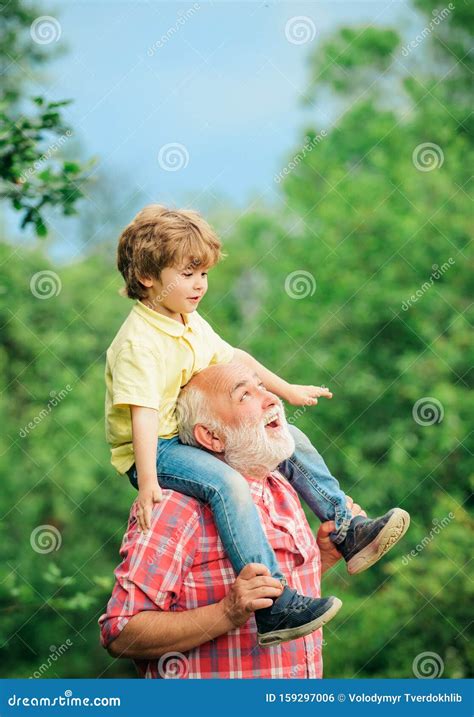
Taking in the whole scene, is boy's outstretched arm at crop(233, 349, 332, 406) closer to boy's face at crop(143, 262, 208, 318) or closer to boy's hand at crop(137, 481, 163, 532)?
boy's face at crop(143, 262, 208, 318)

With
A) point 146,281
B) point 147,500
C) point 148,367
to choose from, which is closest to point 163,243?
point 146,281

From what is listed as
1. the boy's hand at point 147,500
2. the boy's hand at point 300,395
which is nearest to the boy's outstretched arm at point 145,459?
the boy's hand at point 147,500

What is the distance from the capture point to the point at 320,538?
3178 millimetres

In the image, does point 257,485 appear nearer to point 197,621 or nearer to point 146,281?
point 197,621

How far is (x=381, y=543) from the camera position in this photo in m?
3.05

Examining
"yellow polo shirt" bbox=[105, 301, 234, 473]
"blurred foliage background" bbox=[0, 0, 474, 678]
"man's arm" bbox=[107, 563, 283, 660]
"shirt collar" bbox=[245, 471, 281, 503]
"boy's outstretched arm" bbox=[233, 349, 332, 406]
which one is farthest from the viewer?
"blurred foliage background" bbox=[0, 0, 474, 678]

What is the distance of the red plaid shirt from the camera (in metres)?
2.80

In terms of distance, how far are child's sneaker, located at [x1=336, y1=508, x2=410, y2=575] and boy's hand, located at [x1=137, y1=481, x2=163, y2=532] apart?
1.91ft

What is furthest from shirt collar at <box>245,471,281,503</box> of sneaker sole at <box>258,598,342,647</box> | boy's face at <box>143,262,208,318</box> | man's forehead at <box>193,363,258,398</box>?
boy's face at <box>143,262,208,318</box>

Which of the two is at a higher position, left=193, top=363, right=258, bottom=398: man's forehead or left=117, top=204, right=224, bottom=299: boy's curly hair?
left=117, top=204, right=224, bottom=299: boy's curly hair

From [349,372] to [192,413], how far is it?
862cm

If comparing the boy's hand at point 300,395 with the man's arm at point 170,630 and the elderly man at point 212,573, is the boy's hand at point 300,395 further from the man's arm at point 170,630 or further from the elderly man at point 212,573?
the man's arm at point 170,630

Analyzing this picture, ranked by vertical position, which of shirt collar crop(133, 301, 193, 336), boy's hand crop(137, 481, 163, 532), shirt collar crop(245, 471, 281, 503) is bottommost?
boy's hand crop(137, 481, 163, 532)
